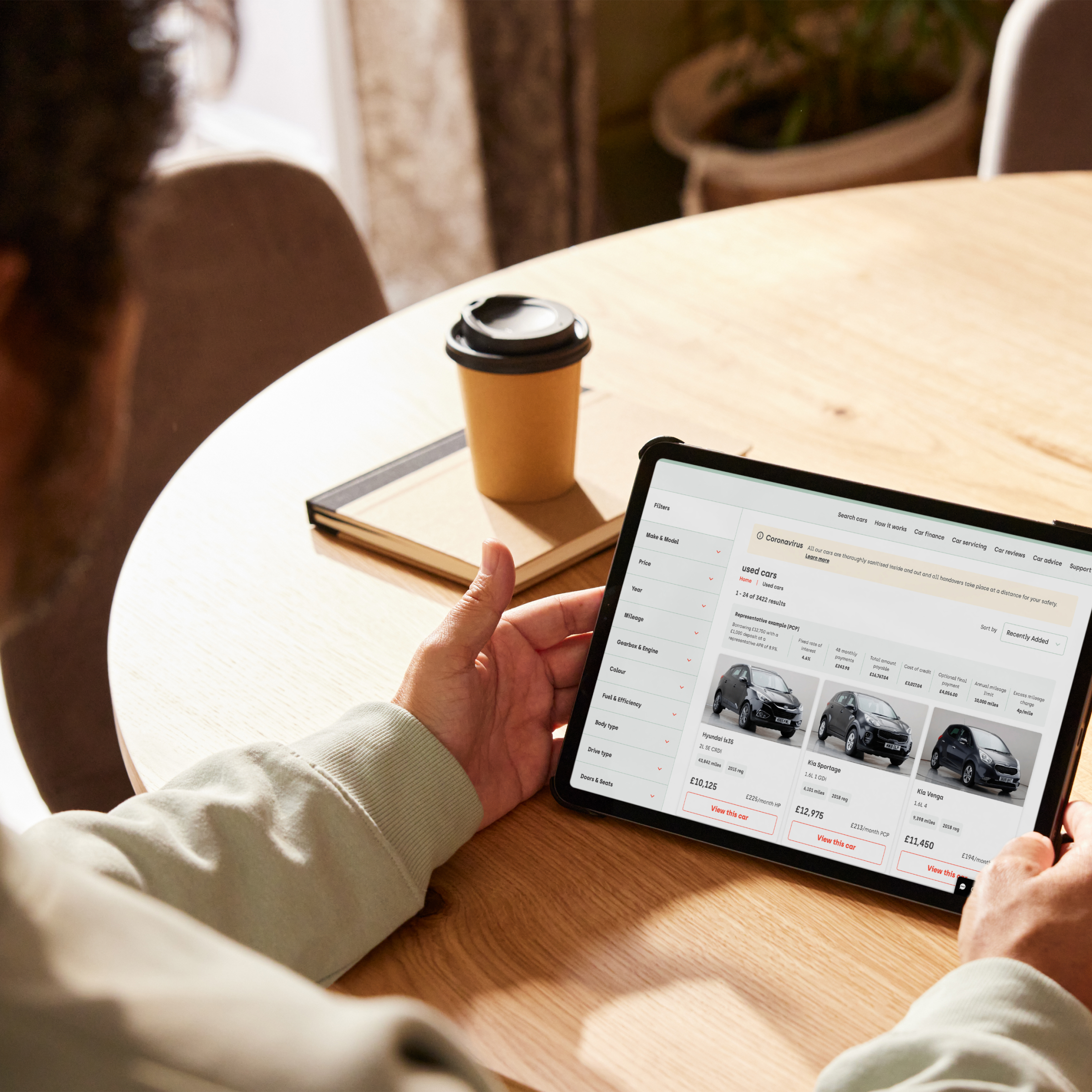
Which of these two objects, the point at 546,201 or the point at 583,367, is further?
the point at 546,201

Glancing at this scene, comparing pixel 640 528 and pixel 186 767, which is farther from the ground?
pixel 640 528

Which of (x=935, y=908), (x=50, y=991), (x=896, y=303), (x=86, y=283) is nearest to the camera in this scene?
(x=50, y=991)

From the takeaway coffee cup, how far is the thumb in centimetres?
20

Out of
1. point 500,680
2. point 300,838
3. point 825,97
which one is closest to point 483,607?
point 500,680

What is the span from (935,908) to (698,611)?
0.22 meters

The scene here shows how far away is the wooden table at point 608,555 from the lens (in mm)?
594

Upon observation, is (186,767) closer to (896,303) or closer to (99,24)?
(99,24)

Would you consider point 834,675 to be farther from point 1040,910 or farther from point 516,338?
point 516,338

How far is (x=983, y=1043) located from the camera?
52 cm

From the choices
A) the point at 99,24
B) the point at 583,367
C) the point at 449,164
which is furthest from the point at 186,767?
the point at 449,164

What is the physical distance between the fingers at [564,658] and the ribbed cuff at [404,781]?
0.35 feet

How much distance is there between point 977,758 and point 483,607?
306 mm

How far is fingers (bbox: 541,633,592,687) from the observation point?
0.78 m

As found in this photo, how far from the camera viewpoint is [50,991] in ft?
1.22
